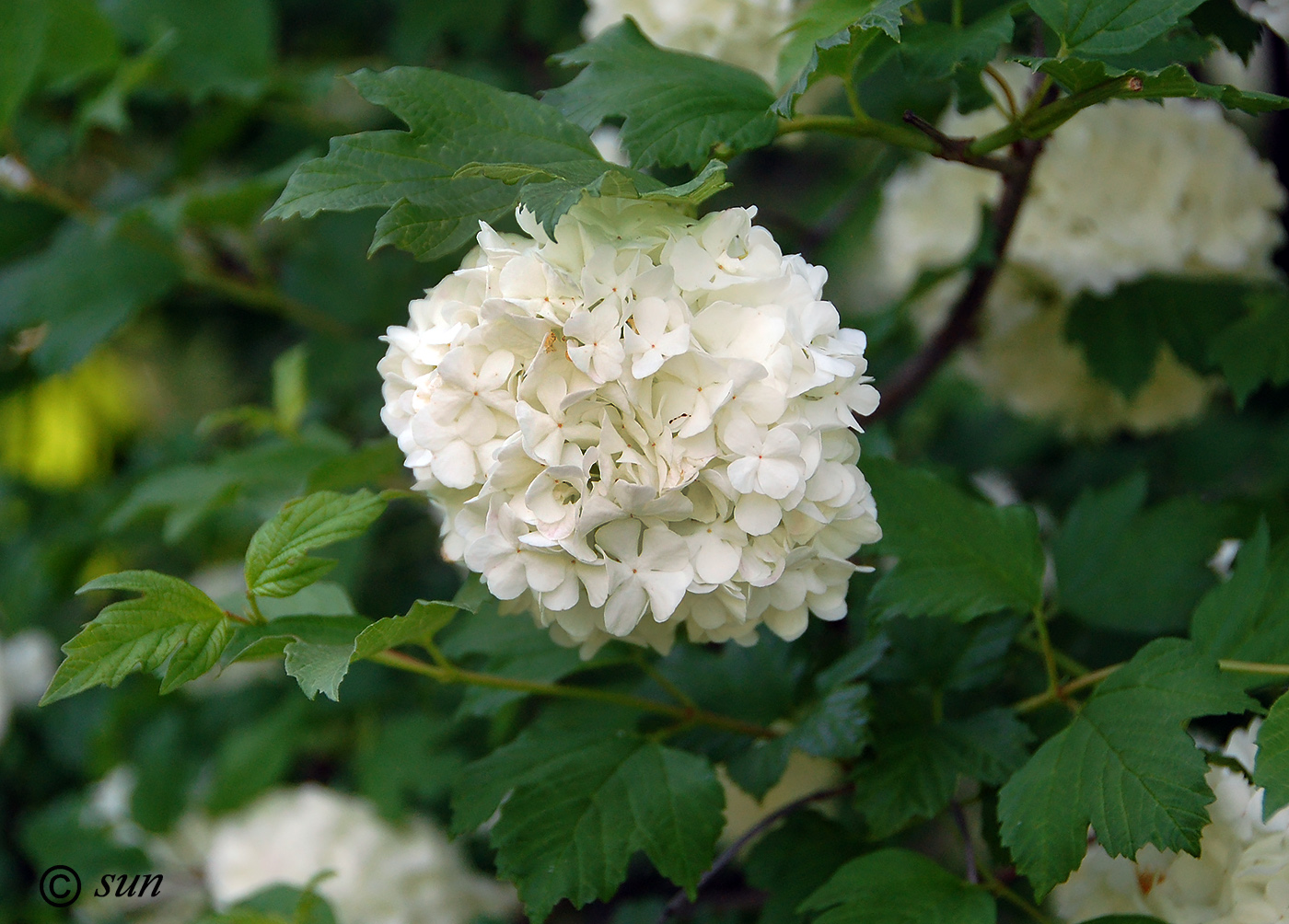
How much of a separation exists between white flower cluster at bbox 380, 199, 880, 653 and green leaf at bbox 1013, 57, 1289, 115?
0.80ft

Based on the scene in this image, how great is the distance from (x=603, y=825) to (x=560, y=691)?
5.1 inches

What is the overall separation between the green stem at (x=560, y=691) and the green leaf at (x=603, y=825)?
0.23ft

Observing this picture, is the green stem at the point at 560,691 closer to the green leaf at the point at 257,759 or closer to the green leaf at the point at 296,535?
the green leaf at the point at 296,535

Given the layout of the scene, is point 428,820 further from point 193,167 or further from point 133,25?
point 133,25

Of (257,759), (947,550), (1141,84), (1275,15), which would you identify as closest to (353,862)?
(257,759)

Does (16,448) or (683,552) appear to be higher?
(683,552)

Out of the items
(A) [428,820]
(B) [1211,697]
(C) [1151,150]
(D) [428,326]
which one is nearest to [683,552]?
(D) [428,326]

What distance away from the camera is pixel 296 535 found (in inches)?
33.9

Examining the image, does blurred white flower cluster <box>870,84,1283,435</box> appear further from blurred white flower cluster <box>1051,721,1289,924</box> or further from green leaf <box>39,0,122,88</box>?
green leaf <box>39,0,122,88</box>

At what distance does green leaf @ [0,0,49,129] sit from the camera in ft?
4.79

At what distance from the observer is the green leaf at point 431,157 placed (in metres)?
0.81

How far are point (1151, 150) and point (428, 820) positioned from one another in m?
1.57

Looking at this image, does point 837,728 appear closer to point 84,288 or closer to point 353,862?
point 353,862

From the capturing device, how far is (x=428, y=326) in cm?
84
